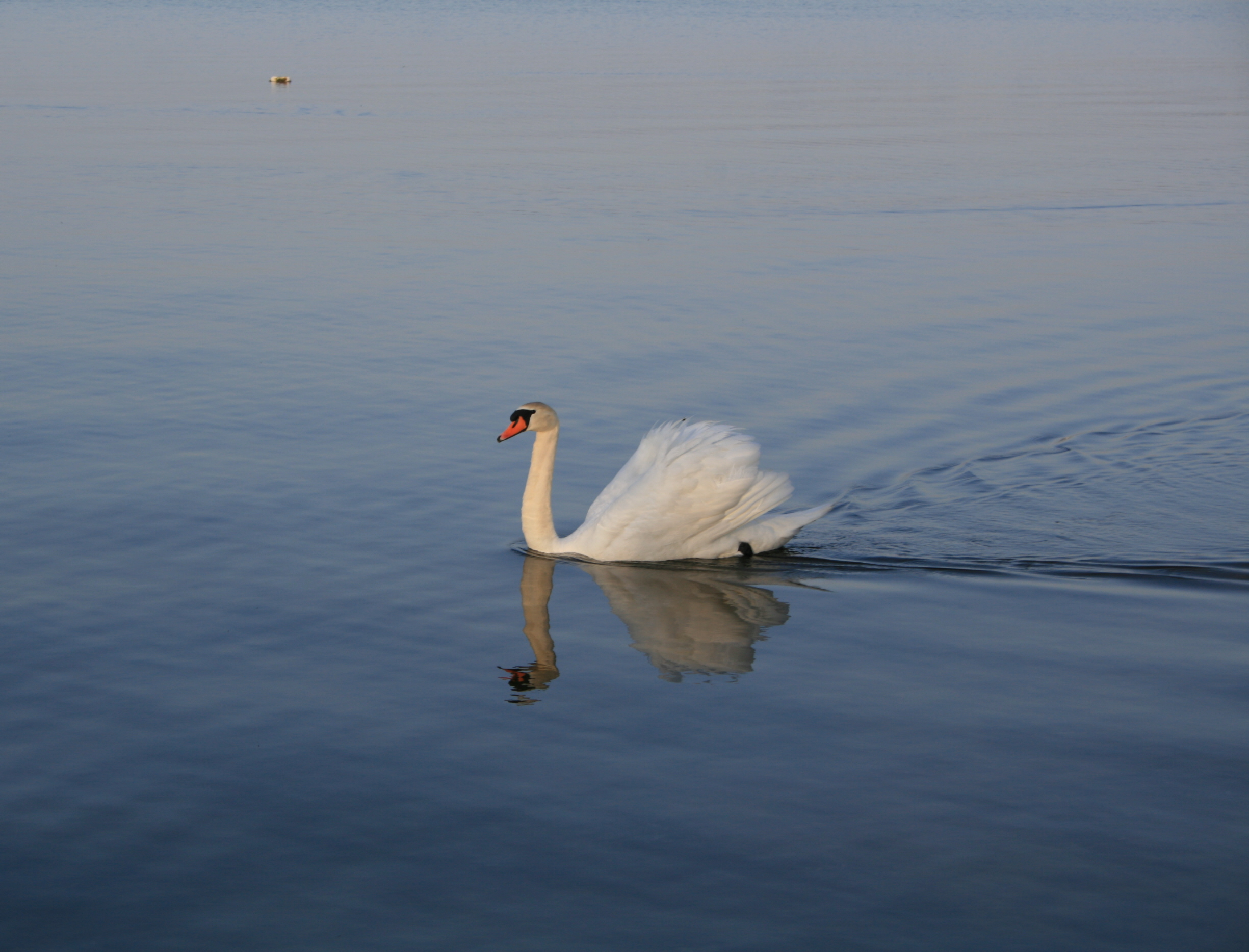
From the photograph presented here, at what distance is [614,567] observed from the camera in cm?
1195

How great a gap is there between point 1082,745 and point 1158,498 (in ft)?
17.0

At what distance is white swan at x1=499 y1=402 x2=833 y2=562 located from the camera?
11688 millimetres

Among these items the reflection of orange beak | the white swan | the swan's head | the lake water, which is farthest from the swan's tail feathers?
the reflection of orange beak

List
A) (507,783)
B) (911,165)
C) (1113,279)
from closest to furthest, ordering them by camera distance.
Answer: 1. (507,783)
2. (1113,279)
3. (911,165)

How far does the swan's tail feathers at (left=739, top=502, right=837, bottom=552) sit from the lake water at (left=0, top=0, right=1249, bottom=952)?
239 mm

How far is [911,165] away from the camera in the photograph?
30297 mm

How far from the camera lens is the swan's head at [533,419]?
12.3 metres

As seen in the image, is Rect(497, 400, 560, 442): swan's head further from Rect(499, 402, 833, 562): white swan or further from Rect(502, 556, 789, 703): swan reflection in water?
Rect(502, 556, 789, 703): swan reflection in water

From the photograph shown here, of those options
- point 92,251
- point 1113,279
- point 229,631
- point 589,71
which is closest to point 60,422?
point 229,631

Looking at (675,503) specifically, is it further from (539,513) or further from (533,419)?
(533,419)

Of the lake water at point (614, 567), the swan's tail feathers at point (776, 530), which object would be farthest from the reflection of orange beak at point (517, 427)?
the swan's tail feathers at point (776, 530)

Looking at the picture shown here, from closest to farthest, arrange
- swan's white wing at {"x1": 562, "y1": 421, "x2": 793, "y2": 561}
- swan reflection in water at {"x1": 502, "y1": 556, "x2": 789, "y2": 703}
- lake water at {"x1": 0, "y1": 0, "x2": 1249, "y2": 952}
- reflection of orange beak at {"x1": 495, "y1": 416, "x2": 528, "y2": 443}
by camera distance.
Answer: lake water at {"x1": 0, "y1": 0, "x2": 1249, "y2": 952}, swan reflection in water at {"x1": 502, "y1": 556, "x2": 789, "y2": 703}, swan's white wing at {"x1": 562, "y1": 421, "x2": 793, "y2": 561}, reflection of orange beak at {"x1": 495, "y1": 416, "x2": 528, "y2": 443}

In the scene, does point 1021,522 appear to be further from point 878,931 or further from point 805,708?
point 878,931

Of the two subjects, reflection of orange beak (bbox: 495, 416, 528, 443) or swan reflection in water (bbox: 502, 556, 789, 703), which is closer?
swan reflection in water (bbox: 502, 556, 789, 703)
